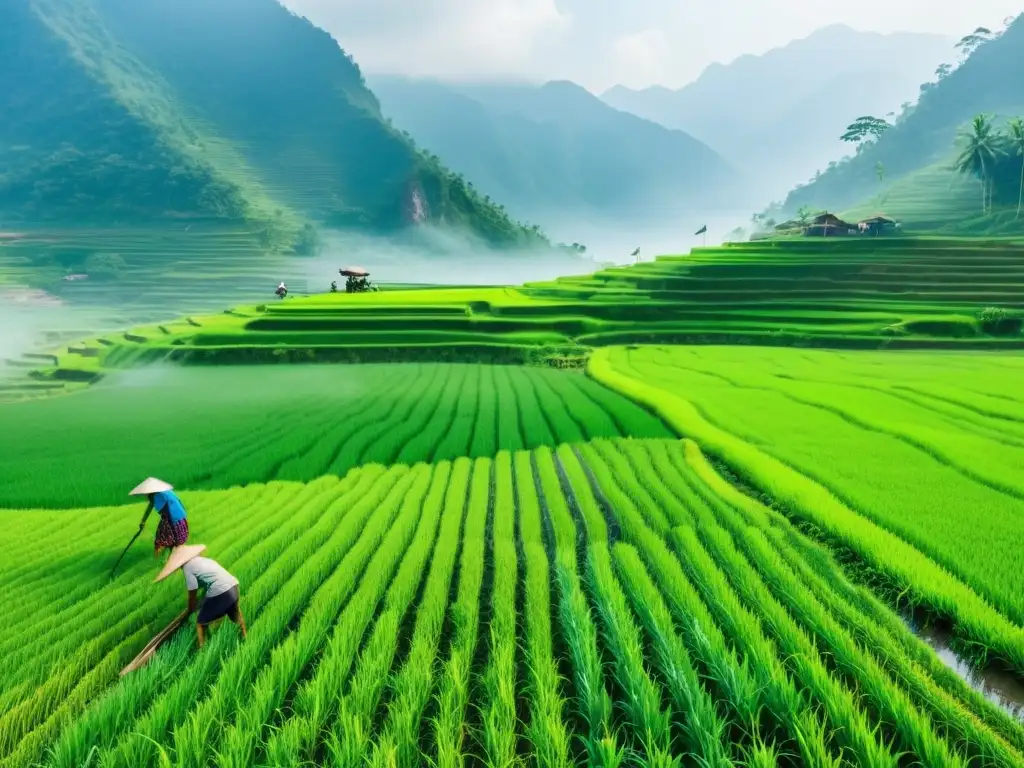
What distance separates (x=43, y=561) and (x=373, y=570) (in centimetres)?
381

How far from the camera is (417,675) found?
3994mm

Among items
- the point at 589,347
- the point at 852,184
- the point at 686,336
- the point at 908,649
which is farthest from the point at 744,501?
the point at 852,184

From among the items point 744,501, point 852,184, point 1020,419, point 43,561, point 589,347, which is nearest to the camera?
point 43,561

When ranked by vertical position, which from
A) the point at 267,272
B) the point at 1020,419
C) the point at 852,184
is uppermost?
the point at 852,184

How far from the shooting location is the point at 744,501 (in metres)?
7.68

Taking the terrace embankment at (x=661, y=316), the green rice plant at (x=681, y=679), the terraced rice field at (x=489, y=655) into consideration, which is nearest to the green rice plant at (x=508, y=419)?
the terraced rice field at (x=489, y=655)

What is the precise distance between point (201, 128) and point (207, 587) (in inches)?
4354

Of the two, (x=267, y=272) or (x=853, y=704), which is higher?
(x=267, y=272)

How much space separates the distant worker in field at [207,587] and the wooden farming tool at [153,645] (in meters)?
0.11

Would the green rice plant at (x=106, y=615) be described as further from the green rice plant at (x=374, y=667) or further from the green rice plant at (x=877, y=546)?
the green rice plant at (x=877, y=546)

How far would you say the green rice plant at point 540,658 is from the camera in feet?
10.9

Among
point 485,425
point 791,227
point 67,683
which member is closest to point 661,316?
point 485,425

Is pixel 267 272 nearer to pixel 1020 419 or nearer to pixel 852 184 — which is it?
pixel 1020 419

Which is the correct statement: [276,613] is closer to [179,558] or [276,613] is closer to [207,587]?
[207,587]
